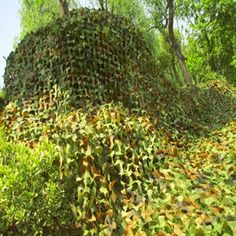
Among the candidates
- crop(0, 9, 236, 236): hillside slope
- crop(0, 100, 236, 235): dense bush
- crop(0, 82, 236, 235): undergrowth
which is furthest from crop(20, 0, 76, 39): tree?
crop(0, 100, 236, 235): dense bush

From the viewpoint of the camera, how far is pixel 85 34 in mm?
9055

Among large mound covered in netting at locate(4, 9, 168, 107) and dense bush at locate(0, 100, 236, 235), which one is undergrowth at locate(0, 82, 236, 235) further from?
large mound covered in netting at locate(4, 9, 168, 107)

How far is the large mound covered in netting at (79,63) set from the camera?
8.48 m

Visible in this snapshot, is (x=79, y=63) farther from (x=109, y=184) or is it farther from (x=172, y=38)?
(x=172, y=38)

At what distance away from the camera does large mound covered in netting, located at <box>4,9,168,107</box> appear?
8.48m

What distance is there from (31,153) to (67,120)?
115 cm

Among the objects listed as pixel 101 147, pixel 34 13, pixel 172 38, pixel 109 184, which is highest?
pixel 34 13

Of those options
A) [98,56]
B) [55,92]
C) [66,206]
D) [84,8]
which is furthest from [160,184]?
[84,8]

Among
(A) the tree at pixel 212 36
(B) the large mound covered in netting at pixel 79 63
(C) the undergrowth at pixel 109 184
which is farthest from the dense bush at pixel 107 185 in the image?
(A) the tree at pixel 212 36

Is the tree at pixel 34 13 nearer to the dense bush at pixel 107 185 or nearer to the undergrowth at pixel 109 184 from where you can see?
the undergrowth at pixel 109 184

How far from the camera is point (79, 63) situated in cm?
862

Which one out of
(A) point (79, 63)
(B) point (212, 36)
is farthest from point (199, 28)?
(A) point (79, 63)

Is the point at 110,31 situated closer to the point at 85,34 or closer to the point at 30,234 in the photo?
the point at 85,34

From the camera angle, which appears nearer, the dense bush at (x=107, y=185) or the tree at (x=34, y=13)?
the dense bush at (x=107, y=185)
